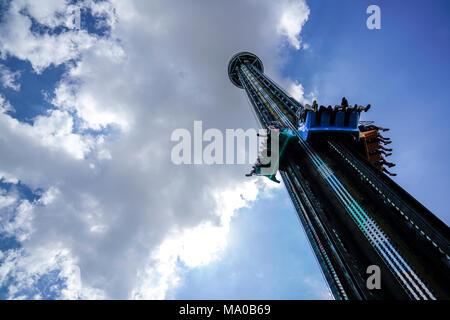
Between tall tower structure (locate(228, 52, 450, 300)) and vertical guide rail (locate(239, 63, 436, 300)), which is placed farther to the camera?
tall tower structure (locate(228, 52, 450, 300))

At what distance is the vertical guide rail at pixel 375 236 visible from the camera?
7.19m

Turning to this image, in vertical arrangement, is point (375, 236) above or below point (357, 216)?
below

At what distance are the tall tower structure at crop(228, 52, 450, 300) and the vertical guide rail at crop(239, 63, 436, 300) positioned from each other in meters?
0.03

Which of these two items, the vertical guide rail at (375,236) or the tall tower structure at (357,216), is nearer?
the vertical guide rail at (375,236)

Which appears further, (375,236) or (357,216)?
(357,216)

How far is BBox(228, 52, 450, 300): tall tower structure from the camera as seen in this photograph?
7387mm

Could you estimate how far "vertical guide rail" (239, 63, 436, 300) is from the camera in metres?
7.19

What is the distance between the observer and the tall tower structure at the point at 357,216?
739 centimetres

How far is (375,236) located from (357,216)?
1.37 m

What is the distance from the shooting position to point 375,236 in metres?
9.47

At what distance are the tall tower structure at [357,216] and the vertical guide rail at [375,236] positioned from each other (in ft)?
0.11
